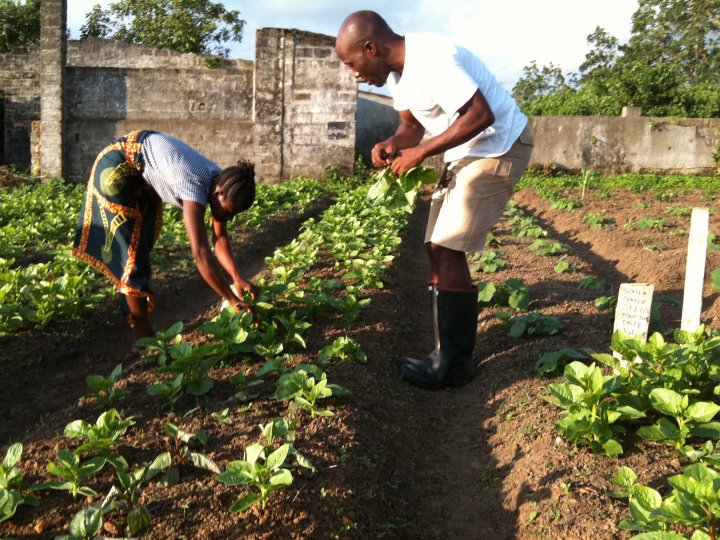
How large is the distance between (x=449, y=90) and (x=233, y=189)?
4.13 feet

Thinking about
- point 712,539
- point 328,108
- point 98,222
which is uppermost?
point 328,108

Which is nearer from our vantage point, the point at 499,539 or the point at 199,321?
the point at 499,539

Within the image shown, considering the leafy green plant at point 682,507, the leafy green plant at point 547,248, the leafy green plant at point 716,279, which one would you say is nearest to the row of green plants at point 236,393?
the leafy green plant at point 682,507

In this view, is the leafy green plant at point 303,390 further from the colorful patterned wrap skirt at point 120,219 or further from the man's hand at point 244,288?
the colorful patterned wrap skirt at point 120,219

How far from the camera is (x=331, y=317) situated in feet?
14.2

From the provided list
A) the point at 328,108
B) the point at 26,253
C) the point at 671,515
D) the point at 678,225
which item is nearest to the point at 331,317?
the point at 671,515

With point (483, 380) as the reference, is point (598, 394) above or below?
above

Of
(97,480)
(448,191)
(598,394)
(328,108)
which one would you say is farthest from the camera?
(328,108)

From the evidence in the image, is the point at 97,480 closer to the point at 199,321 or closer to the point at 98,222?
the point at 98,222

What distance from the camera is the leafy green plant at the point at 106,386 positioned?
2820 millimetres

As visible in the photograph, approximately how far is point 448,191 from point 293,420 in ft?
4.86

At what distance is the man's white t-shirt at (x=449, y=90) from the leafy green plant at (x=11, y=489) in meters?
2.18

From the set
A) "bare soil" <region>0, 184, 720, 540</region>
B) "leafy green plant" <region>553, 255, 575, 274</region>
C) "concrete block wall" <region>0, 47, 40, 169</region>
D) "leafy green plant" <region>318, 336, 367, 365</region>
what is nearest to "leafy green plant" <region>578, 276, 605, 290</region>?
"bare soil" <region>0, 184, 720, 540</region>

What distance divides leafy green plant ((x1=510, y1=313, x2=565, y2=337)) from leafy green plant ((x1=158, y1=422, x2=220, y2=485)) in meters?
Result: 2.18
